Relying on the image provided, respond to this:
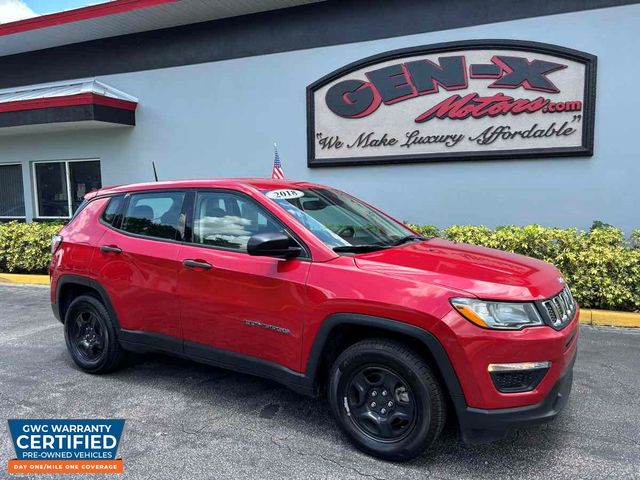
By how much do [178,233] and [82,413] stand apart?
59.8 inches

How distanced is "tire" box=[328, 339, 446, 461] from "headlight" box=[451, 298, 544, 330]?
0.40 metres

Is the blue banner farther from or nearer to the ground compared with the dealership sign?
nearer to the ground

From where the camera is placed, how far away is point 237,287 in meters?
3.47

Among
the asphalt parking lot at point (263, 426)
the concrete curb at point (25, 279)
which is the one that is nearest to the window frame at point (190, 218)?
the asphalt parking lot at point (263, 426)

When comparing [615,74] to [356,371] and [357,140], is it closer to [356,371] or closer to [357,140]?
[357,140]

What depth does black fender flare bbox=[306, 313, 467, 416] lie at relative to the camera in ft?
8.97

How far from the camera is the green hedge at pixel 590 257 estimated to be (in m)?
5.97

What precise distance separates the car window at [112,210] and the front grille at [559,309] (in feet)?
11.8

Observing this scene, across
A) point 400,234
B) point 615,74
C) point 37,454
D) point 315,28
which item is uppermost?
point 315,28

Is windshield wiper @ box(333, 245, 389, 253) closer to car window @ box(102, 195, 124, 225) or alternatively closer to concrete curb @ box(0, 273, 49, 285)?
car window @ box(102, 195, 124, 225)

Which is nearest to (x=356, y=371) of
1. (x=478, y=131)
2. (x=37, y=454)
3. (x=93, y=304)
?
(x=37, y=454)

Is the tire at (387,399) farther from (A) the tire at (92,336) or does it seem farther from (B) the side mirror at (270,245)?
(A) the tire at (92,336)

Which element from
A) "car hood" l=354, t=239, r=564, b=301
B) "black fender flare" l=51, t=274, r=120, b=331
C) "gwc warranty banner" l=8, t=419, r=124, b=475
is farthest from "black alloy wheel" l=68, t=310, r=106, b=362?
"car hood" l=354, t=239, r=564, b=301

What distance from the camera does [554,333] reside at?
9.07 feet
